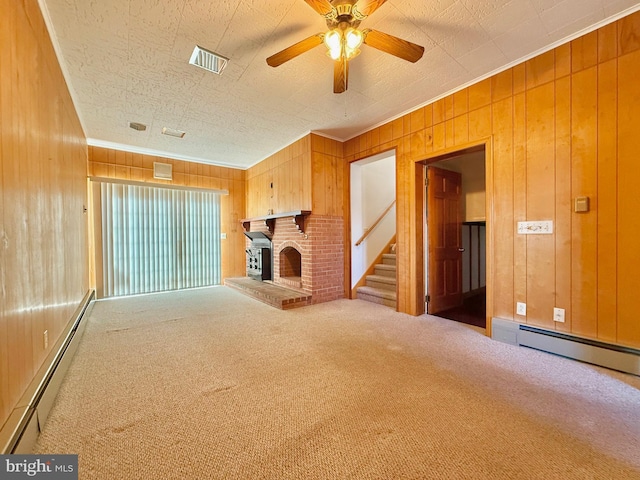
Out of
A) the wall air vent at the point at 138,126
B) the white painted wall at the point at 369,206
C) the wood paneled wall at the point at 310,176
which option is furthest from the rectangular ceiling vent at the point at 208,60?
the white painted wall at the point at 369,206

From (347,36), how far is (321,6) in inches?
10.5

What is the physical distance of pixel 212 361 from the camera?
2.22 meters

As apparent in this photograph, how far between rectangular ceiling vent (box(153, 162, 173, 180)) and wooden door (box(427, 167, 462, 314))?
504 centimetres

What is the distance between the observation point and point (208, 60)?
242cm

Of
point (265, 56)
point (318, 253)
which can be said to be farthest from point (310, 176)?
point (265, 56)

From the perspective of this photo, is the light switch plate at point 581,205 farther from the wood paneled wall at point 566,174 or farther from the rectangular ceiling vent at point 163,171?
the rectangular ceiling vent at point 163,171

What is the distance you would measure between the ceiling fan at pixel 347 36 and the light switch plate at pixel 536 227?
6.26 feet

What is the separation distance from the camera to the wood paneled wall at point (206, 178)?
4.66m

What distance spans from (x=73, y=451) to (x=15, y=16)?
2.40 m

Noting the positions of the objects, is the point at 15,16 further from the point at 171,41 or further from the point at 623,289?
the point at 623,289

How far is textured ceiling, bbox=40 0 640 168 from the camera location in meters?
1.90

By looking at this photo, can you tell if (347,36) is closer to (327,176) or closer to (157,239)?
(327,176)

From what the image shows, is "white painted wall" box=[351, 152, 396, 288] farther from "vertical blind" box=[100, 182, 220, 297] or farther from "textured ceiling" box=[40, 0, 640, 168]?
"vertical blind" box=[100, 182, 220, 297]

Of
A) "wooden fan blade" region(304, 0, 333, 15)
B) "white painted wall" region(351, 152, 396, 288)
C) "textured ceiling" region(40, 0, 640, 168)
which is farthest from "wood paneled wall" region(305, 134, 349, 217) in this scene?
"wooden fan blade" region(304, 0, 333, 15)
